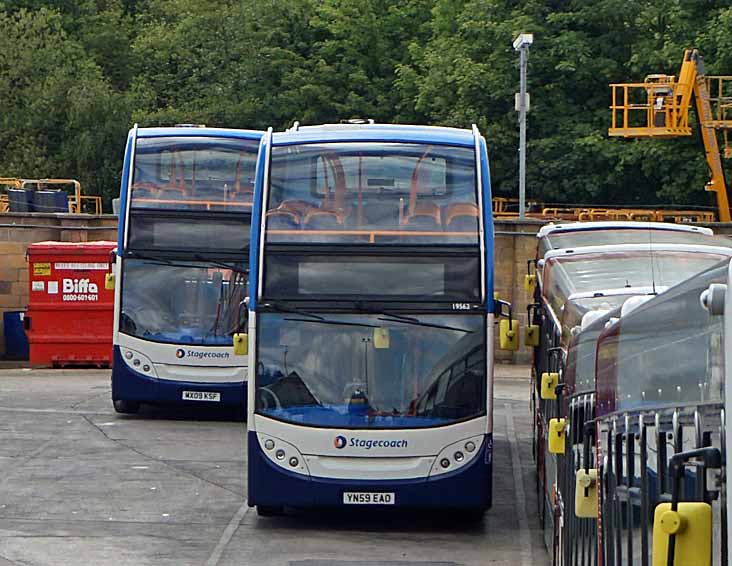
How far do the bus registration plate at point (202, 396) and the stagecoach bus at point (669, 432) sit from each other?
13440 mm

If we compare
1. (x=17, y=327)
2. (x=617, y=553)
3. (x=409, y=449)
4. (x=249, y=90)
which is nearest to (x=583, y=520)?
(x=617, y=553)

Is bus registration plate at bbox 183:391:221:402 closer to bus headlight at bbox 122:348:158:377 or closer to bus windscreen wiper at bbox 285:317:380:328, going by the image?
bus headlight at bbox 122:348:158:377

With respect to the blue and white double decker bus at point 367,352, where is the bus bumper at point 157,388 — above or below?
below

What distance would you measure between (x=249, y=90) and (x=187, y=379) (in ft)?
122

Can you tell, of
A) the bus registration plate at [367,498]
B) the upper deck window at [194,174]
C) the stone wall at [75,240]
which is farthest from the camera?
the stone wall at [75,240]

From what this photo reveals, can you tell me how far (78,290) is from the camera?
25.2m

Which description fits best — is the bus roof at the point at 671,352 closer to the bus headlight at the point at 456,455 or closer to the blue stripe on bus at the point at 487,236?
the bus headlight at the point at 456,455

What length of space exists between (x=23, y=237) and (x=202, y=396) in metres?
9.39

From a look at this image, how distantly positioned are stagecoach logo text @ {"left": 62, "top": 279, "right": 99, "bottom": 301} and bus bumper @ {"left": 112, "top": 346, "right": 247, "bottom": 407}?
6.25 m

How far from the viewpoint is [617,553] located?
5.17 m

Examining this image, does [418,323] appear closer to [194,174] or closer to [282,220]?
[282,220]

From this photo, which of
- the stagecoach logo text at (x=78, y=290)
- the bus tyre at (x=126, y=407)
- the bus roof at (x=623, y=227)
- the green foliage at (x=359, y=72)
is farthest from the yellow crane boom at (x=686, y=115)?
the bus roof at (x=623, y=227)

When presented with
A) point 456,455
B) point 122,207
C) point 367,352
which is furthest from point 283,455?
point 122,207

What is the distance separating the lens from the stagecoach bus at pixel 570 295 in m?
9.73
